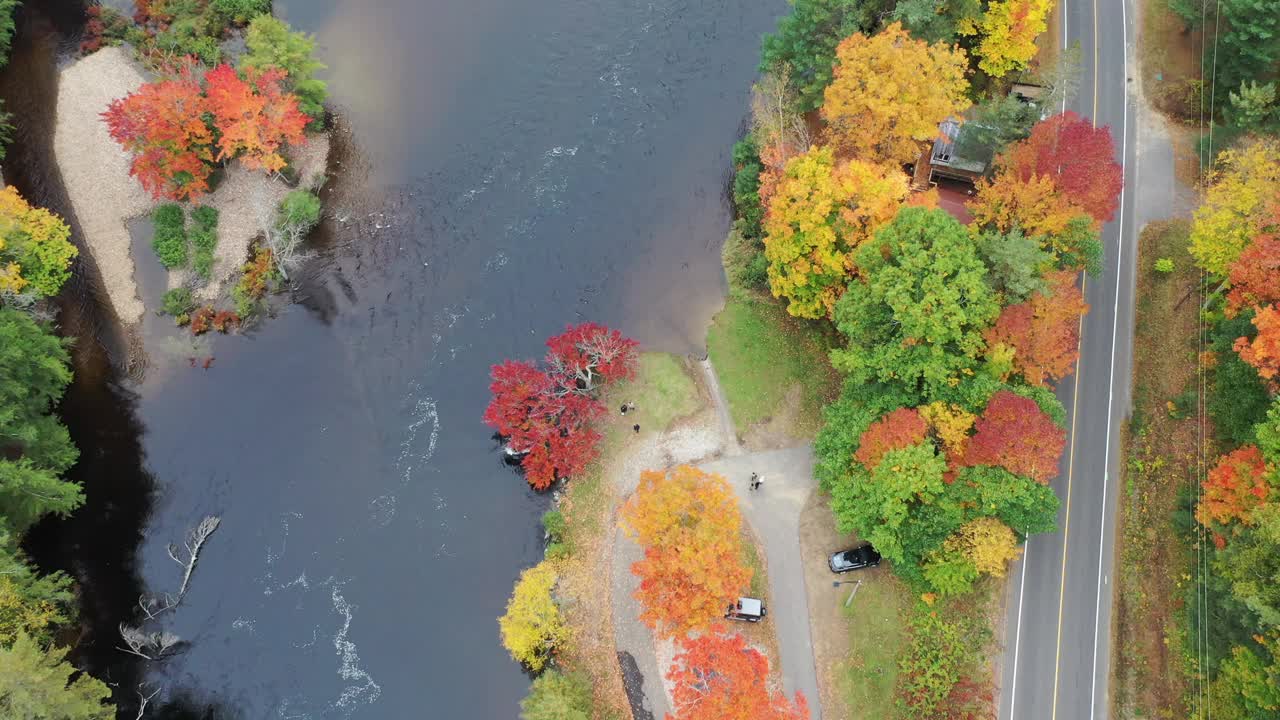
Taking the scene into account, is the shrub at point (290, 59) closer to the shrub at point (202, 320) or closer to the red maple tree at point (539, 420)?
the shrub at point (202, 320)

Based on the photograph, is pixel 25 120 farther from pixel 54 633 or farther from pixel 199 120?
pixel 54 633

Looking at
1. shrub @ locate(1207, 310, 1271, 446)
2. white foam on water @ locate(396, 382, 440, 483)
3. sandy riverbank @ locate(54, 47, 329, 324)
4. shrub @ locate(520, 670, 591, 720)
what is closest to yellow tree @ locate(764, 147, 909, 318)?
shrub @ locate(1207, 310, 1271, 446)

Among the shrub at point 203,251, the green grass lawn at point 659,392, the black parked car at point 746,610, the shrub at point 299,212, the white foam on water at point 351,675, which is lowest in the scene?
the white foam on water at point 351,675

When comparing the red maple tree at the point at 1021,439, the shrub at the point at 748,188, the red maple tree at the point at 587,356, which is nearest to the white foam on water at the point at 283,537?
the red maple tree at the point at 587,356

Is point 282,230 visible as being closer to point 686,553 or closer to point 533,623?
point 533,623

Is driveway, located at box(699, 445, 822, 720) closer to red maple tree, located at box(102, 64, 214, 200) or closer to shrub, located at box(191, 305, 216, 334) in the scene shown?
shrub, located at box(191, 305, 216, 334)
